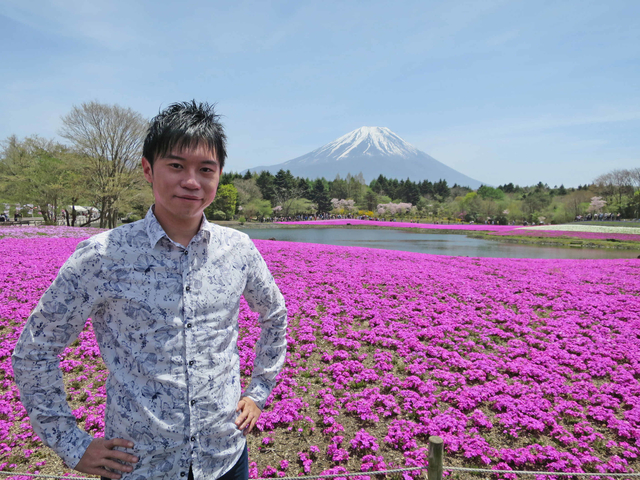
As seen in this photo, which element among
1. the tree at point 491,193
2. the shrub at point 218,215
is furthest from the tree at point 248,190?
the tree at point 491,193

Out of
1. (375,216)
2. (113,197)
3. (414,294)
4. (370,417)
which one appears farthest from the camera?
(375,216)

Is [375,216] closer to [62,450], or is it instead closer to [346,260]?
[346,260]

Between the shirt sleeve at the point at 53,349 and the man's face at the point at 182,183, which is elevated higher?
the man's face at the point at 182,183

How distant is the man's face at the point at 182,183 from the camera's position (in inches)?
57.0

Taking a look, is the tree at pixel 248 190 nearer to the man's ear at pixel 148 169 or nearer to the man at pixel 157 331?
the man's ear at pixel 148 169

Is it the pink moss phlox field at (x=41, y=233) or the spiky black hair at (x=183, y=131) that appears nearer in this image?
the spiky black hair at (x=183, y=131)

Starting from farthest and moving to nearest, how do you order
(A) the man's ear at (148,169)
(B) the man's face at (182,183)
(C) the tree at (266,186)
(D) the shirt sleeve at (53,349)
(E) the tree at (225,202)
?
1. (C) the tree at (266,186)
2. (E) the tree at (225,202)
3. (A) the man's ear at (148,169)
4. (B) the man's face at (182,183)
5. (D) the shirt sleeve at (53,349)

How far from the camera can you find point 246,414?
5.39ft

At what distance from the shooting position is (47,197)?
93.0 ft

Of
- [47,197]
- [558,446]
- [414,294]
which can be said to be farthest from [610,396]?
[47,197]

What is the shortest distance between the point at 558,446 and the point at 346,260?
10213 millimetres

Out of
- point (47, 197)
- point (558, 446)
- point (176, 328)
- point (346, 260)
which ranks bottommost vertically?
point (558, 446)

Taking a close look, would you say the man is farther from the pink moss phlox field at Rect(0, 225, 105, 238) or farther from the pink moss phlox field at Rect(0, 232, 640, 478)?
the pink moss phlox field at Rect(0, 225, 105, 238)

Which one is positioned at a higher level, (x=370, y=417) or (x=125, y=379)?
(x=125, y=379)
